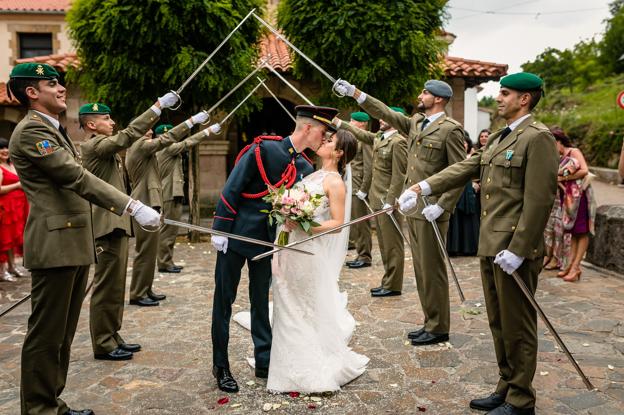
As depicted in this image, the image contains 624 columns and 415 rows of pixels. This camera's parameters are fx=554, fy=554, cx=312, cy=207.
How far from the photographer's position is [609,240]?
8719mm

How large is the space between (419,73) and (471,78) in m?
4.18

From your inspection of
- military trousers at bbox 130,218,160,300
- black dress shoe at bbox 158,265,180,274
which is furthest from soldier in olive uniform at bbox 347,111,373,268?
military trousers at bbox 130,218,160,300

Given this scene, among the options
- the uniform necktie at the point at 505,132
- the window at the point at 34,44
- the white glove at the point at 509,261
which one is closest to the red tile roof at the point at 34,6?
the window at the point at 34,44

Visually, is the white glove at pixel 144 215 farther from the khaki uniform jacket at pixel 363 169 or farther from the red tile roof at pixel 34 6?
the red tile roof at pixel 34 6

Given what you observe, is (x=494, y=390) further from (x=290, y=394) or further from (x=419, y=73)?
(x=419, y=73)

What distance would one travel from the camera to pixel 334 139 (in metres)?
5.32

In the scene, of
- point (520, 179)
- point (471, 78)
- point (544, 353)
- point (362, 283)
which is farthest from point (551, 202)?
point (471, 78)

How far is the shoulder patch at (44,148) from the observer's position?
140 inches

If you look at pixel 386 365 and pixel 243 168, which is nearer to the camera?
pixel 243 168

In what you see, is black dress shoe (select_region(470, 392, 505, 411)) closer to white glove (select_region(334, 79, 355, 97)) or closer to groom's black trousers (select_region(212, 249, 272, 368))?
groom's black trousers (select_region(212, 249, 272, 368))

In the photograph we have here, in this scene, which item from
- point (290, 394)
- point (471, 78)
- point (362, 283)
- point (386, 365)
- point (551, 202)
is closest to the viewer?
point (551, 202)

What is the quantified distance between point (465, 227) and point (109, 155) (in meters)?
7.13

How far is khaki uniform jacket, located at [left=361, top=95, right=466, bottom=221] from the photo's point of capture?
5.56 meters

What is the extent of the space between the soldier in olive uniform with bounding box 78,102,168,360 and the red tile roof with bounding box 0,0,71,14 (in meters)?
20.5
